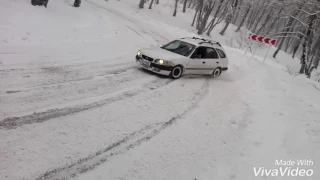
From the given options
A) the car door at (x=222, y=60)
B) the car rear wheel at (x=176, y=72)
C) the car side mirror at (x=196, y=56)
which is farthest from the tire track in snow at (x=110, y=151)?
the car door at (x=222, y=60)

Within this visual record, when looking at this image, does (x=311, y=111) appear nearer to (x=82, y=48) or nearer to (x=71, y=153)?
(x=71, y=153)

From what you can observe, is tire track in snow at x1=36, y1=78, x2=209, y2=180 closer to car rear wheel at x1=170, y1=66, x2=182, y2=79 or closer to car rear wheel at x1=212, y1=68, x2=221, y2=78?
car rear wheel at x1=170, y1=66, x2=182, y2=79

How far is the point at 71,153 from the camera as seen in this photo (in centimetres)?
497

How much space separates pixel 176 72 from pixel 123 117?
495cm

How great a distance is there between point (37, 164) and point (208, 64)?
30.5 ft

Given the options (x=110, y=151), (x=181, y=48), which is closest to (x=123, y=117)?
(x=110, y=151)

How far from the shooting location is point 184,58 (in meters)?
Answer: 11.5

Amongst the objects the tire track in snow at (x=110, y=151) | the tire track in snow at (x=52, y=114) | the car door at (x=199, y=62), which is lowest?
the tire track in snow at (x=52, y=114)

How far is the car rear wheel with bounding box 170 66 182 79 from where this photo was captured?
36.5 ft

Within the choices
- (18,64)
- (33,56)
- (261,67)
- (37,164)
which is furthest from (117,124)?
(261,67)

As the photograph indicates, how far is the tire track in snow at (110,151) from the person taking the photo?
4426mm

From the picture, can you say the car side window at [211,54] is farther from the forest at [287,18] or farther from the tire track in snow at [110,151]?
the forest at [287,18]

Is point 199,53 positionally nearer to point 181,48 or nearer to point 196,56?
point 196,56

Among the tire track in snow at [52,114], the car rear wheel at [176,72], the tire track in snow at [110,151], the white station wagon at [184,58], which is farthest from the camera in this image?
the car rear wheel at [176,72]
